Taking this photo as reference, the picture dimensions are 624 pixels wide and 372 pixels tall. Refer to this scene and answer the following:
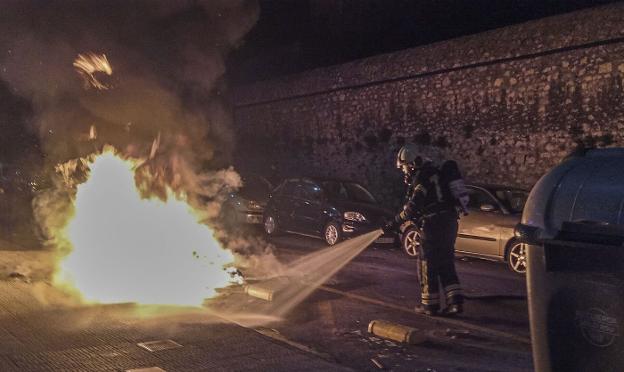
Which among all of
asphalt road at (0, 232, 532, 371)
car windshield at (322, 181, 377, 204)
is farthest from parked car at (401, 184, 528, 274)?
car windshield at (322, 181, 377, 204)

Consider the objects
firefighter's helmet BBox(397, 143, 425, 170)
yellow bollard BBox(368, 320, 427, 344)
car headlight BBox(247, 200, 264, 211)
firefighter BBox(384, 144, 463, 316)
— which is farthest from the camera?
car headlight BBox(247, 200, 264, 211)

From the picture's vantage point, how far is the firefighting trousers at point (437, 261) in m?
7.21

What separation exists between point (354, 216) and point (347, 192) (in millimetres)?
1148

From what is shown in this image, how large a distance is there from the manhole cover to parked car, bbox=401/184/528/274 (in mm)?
5967

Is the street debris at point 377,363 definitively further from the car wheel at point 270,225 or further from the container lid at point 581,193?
the car wheel at point 270,225

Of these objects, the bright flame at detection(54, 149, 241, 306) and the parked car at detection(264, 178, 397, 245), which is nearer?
the bright flame at detection(54, 149, 241, 306)

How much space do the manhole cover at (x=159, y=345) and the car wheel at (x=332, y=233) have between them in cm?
834

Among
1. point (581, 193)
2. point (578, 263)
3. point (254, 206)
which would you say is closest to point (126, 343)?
point (578, 263)

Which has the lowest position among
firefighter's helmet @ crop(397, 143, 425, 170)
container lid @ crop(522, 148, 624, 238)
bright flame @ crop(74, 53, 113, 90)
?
container lid @ crop(522, 148, 624, 238)

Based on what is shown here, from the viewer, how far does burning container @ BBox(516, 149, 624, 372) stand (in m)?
3.49

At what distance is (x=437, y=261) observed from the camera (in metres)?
7.23

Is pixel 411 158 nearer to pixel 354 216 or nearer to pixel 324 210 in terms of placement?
pixel 354 216

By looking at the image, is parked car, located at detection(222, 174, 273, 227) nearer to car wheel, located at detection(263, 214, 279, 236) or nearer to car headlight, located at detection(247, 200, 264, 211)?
car headlight, located at detection(247, 200, 264, 211)

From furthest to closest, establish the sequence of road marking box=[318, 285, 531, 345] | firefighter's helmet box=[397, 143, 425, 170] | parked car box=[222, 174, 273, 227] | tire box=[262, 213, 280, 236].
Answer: parked car box=[222, 174, 273, 227], tire box=[262, 213, 280, 236], firefighter's helmet box=[397, 143, 425, 170], road marking box=[318, 285, 531, 345]
